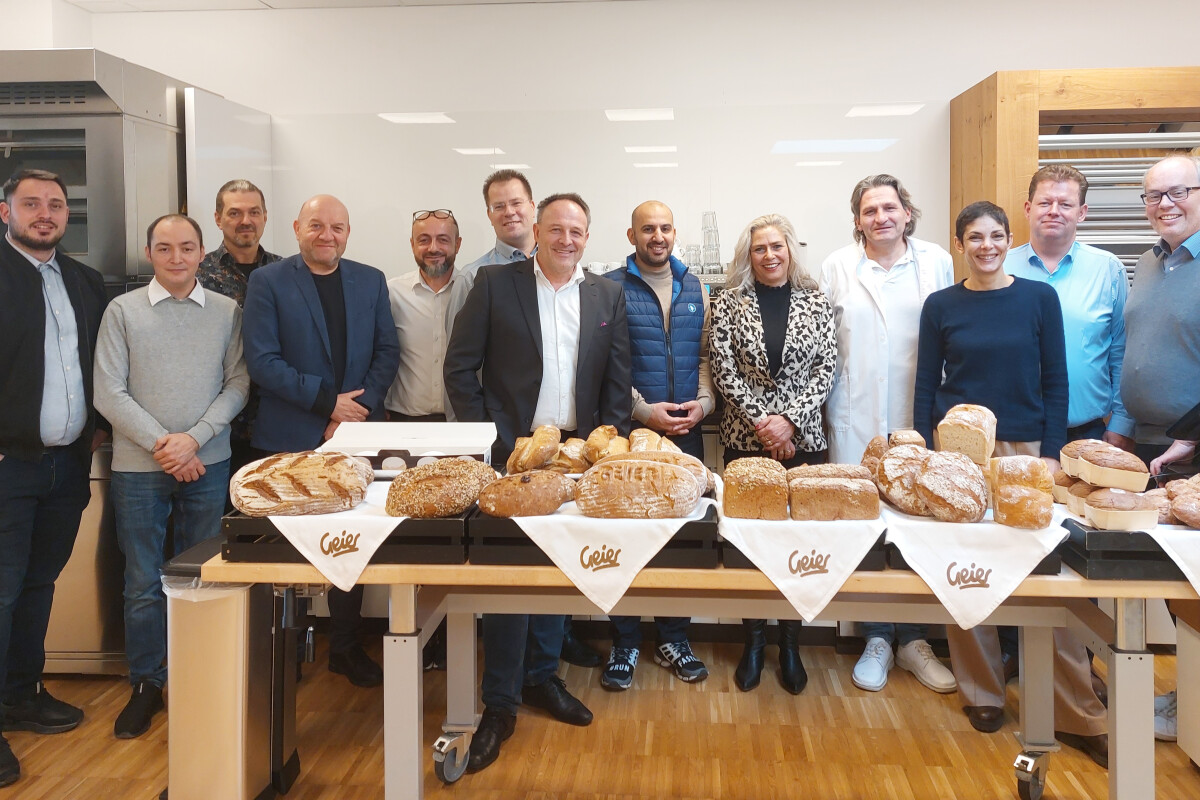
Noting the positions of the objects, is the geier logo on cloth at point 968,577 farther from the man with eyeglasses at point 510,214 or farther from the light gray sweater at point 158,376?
the light gray sweater at point 158,376

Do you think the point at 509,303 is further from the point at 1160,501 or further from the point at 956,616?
the point at 1160,501

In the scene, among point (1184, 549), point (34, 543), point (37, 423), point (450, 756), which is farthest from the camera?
point (34, 543)

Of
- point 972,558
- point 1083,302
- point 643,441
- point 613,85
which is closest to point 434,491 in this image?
point 643,441

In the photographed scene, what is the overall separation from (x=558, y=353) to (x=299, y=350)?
0.91 meters

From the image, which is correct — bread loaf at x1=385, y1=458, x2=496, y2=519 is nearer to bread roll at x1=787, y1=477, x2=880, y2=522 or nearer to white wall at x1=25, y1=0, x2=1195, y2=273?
bread roll at x1=787, y1=477, x2=880, y2=522

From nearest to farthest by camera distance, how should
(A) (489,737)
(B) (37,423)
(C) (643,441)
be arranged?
(C) (643,441) → (A) (489,737) → (B) (37,423)

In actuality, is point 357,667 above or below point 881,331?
below

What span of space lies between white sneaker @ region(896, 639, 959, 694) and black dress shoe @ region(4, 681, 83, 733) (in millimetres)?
2821

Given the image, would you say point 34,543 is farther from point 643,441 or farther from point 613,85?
point 613,85

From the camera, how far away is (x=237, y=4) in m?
3.95

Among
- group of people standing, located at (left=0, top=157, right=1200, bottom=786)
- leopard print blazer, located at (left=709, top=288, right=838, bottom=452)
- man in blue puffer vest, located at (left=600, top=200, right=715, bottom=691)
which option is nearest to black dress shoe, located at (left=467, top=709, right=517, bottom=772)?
group of people standing, located at (left=0, top=157, right=1200, bottom=786)

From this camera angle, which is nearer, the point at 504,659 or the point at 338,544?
the point at 338,544

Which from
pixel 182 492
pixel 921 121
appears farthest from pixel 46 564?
pixel 921 121

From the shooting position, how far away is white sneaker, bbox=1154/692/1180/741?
96.7 inches
